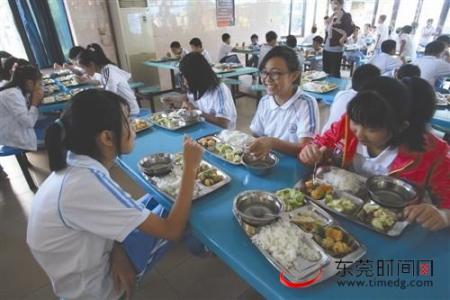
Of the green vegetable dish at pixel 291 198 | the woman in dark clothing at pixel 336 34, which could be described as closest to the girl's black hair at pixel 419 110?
the green vegetable dish at pixel 291 198

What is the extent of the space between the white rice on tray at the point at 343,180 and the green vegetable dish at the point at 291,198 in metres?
0.20

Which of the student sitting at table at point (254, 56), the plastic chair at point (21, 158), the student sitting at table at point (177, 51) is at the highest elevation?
the student sitting at table at point (177, 51)

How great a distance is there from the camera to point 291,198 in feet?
3.70

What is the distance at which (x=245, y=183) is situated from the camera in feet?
4.33

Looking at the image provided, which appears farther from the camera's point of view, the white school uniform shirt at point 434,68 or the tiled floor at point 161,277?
the white school uniform shirt at point 434,68

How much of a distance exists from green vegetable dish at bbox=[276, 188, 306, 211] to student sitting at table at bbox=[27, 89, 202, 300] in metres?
0.40

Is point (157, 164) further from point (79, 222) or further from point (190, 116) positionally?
point (190, 116)

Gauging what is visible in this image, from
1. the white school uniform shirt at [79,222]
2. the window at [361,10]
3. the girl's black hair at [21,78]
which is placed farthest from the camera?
the window at [361,10]

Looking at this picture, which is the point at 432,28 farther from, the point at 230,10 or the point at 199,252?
the point at 199,252

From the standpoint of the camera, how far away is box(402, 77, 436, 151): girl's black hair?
1111 millimetres

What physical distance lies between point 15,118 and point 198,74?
73.3 inches

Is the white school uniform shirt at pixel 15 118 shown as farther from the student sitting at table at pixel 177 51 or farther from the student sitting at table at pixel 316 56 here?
the student sitting at table at pixel 316 56

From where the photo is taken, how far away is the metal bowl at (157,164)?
54.5 inches

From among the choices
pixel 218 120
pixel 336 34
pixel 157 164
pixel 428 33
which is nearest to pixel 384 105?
pixel 157 164
